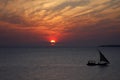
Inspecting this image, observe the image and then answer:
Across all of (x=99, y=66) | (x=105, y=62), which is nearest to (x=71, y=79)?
(x=99, y=66)

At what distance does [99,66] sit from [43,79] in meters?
40.2

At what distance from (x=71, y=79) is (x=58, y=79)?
395 cm

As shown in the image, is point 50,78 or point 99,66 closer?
point 50,78

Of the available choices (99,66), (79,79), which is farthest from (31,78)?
(99,66)

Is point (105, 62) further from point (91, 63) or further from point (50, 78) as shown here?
point (50, 78)

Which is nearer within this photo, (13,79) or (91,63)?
(13,79)

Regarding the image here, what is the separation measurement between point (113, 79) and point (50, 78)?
55.6 feet

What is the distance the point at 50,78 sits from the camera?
66.2 m

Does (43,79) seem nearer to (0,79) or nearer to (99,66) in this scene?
(0,79)

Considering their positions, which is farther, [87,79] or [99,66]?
[99,66]

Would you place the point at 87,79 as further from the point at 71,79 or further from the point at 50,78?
the point at 50,78

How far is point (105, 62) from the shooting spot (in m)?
105

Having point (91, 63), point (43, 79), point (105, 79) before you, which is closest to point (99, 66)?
point (91, 63)

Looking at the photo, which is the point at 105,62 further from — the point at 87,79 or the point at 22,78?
the point at 22,78
